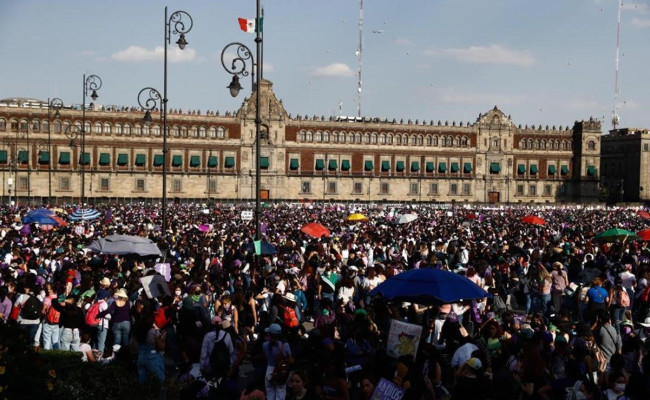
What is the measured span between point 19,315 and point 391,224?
79.6ft

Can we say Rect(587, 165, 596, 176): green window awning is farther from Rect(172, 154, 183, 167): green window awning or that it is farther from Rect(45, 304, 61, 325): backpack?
Rect(45, 304, 61, 325): backpack

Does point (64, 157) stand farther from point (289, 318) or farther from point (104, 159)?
point (289, 318)

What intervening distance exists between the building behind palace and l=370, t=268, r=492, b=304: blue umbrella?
60.8 meters

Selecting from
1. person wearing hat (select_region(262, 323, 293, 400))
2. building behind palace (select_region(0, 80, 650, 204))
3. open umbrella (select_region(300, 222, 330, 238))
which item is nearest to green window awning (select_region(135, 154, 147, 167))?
building behind palace (select_region(0, 80, 650, 204))

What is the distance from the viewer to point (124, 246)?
1562 centimetres

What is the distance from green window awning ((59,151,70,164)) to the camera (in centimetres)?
7135

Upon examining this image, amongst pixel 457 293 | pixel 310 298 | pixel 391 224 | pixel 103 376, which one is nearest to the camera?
pixel 103 376

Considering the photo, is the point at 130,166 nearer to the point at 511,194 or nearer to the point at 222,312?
the point at 511,194

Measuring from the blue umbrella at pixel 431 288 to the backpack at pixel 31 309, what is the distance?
208 inches

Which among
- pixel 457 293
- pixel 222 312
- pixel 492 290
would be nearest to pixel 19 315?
pixel 222 312

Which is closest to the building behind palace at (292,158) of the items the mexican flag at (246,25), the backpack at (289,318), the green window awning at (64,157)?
the green window awning at (64,157)

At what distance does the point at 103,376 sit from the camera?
318 inches

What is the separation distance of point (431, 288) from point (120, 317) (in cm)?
463

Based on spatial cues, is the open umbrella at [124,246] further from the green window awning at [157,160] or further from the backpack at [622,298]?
the green window awning at [157,160]
